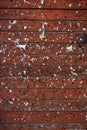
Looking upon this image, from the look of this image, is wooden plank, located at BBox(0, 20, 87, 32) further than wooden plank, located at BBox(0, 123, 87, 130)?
No

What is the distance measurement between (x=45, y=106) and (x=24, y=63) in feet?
1.56

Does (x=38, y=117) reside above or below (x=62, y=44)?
below

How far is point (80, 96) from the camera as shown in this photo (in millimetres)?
3512

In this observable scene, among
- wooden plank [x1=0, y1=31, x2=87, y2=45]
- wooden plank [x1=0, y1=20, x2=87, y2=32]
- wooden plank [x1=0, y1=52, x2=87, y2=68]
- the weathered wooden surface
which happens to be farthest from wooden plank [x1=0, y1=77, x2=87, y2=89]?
wooden plank [x1=0, y1=20, x2=87, y2=32]

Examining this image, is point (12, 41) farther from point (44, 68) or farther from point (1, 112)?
point (1, 112)

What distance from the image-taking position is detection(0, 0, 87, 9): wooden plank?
342cm

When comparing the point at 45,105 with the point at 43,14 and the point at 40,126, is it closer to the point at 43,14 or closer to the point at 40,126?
the point at 40,126

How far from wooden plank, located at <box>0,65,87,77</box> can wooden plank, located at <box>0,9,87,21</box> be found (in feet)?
1.56

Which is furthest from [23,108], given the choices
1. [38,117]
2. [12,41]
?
[12,41]

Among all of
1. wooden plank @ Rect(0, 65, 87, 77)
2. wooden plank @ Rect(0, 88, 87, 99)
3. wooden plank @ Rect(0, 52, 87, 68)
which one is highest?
wooden plank @ Rect(0, 52, 87, 68)

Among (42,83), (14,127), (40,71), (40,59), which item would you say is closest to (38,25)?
(40,59)

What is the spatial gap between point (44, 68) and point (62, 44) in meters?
0.29

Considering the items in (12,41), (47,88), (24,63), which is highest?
(12,41)

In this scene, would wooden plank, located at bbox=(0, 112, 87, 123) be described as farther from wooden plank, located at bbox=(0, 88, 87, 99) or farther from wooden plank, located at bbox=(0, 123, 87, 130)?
wooden plank, located at bbox=(0, 88, 87, 99)
